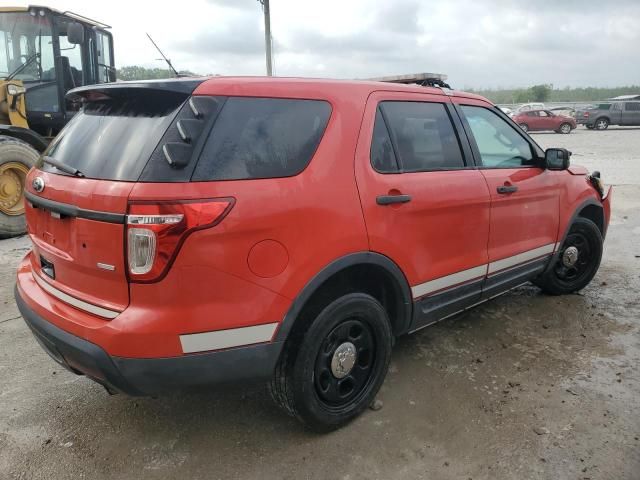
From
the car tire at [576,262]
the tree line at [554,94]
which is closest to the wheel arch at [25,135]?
the car tire at [576,262]

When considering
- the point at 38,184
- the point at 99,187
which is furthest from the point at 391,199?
the point at 38,184

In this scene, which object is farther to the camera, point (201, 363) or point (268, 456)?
point (268, 456)

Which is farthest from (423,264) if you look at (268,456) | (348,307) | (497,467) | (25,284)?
(25,284)

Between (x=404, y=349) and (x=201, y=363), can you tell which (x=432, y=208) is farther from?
(x=201, y=363)

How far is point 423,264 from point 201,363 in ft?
4.68

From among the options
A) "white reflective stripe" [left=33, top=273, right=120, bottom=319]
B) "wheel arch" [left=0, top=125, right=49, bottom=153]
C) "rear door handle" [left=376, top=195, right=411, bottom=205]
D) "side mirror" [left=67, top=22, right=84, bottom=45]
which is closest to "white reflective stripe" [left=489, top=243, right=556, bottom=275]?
"rear door handle" [left=376, top=195, right=411, bottom=205]

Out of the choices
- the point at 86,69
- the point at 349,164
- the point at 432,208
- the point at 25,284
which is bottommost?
the point at 25,284

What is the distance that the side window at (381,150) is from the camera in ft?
8.97

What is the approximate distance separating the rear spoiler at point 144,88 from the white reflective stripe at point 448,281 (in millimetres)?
1623

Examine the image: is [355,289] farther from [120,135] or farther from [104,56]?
[104,56]

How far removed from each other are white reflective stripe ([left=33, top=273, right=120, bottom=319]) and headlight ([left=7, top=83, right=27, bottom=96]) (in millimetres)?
5611

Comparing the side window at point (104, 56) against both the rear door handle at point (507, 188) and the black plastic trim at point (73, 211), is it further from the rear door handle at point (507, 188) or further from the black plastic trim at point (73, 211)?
the rear door handle at point (507, 188)

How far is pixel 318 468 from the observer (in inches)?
97.6

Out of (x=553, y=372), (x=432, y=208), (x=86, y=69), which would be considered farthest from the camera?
(x=86, y=69)
